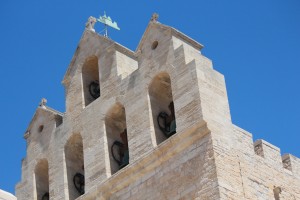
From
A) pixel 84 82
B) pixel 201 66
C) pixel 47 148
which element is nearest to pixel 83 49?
pixel 84 82

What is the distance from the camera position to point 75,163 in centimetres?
2611

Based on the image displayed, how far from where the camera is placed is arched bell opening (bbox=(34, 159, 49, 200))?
26578 millimetres

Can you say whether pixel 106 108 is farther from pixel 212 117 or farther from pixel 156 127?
pixel 212 117

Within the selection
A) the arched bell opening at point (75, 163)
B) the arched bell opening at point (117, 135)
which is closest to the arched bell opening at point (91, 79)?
the arched bell opening at point (75, 163)

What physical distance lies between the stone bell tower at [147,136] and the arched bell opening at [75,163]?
2 cm

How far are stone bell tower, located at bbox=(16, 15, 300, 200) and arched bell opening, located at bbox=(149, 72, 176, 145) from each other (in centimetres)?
3

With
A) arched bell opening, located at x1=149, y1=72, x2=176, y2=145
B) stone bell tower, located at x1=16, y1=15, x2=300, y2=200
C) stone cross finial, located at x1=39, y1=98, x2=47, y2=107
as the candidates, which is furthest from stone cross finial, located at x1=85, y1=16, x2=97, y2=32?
arched bell opening, located at x1=149, y1=72, x2=176, y2=145

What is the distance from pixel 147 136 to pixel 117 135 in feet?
5.62

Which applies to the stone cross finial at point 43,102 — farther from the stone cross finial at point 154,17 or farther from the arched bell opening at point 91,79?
the stone cross finial at point 154,17

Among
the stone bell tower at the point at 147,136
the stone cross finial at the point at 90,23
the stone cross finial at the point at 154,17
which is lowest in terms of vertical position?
the stone bell tower at the point at 147,136

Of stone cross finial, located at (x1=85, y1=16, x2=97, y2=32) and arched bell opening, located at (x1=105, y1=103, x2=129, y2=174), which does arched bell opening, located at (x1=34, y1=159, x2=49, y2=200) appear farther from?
stone cross finial, located at (x1=85, y1=16, x2=97, y2=32)

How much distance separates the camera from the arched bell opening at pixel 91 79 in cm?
2658

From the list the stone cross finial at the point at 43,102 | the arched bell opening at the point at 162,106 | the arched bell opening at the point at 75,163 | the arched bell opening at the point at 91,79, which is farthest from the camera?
the stone cross finial at the point at 43,102

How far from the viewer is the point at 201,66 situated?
76.6 ft
